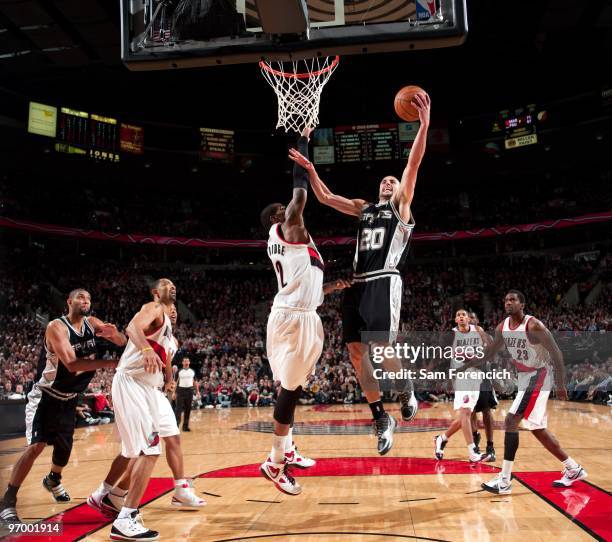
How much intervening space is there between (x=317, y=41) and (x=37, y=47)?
590 inches

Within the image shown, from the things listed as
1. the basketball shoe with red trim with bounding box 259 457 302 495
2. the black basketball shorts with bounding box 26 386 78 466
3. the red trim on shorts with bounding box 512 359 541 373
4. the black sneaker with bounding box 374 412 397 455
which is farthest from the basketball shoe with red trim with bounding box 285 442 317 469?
the red trim on shorts with bounding box 512 359 541 373

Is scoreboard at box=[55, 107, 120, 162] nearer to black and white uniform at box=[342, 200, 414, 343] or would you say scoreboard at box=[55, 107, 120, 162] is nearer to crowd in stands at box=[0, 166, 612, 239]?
crowd in stands at box=[0, 166, 612, 239]

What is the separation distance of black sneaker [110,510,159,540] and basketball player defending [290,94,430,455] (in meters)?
1.88

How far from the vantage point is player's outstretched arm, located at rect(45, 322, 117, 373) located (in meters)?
5.35

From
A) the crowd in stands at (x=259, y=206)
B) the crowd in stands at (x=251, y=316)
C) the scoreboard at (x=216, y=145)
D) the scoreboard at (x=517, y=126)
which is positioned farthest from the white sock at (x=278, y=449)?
the scoreboard at (x=517, y=126)

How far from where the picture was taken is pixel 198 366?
65.9ft

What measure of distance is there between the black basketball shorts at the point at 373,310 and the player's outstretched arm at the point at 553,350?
2009 mm

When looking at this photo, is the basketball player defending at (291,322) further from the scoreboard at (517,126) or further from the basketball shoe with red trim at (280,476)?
the scoreboard at (517,126)

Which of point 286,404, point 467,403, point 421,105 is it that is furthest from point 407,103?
point 467,403

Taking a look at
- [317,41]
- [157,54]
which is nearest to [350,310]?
[317,41]

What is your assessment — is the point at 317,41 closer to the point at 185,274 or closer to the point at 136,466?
the point at 136,466

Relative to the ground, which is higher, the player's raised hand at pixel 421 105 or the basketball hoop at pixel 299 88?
the basketball hoop at pixel 299 88

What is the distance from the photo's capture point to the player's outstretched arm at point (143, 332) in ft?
15.6

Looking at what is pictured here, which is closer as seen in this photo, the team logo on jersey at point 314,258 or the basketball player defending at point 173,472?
the team logo on jersey at point 314,258
